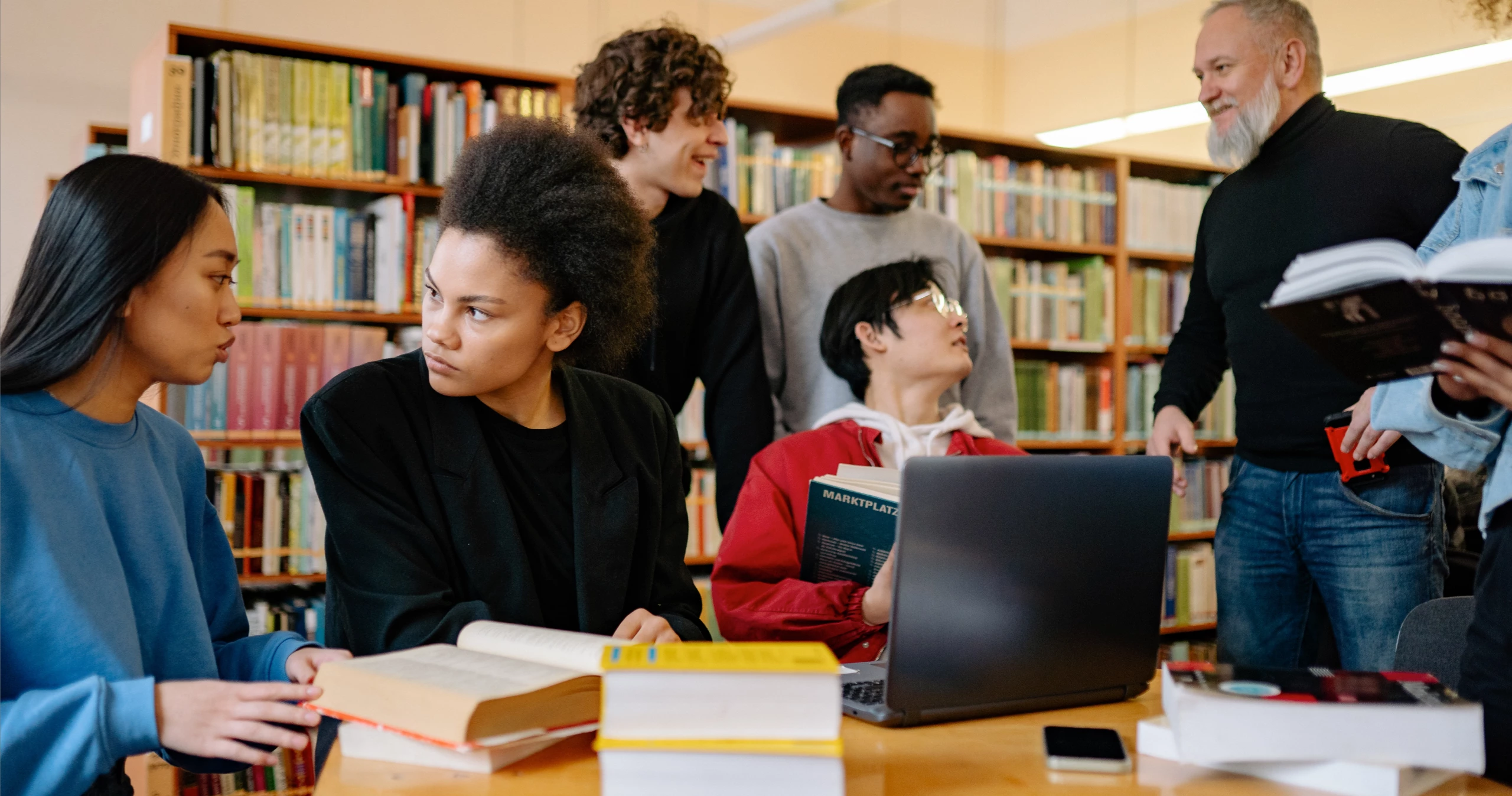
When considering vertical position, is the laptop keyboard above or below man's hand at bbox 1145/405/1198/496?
below

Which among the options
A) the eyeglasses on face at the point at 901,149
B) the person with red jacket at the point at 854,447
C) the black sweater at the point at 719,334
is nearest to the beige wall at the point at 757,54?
the eyeglasses on face at the point at 901,149

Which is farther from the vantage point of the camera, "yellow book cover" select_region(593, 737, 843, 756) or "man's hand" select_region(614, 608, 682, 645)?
"man's hand" select_region(614, 608, 682, 645)

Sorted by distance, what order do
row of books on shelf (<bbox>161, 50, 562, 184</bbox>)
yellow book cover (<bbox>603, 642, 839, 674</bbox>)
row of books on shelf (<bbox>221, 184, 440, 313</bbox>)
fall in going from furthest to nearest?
1. row of books on shelf (<bbox>221, 184, 440, 313</bbox>)
2. row of books on shelf (<bbox>161, 50, 562, 184</bbox>)
3. yellow book cover (<bbox>603, 642, 839, 674</bbox>)

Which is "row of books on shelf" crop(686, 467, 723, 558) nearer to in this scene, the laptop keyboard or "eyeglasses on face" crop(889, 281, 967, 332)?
"eyeglasses on face" crop(889, 281, 967, 332)

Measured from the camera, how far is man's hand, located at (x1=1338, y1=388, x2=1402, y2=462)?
194cm

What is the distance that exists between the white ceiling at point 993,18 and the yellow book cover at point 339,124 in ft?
11.4

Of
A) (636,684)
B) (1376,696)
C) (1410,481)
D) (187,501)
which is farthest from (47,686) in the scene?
(1410,481)

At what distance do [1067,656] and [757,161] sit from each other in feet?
9.46

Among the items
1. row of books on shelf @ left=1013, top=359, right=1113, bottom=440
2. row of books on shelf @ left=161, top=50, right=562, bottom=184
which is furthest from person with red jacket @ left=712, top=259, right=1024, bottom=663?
row of books on shelf @ left=1013, top=359, right=1113, bottom=440

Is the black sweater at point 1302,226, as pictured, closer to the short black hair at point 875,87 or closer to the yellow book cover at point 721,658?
the short black hair at point 875,87

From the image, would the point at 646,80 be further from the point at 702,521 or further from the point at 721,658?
the point at 702,521

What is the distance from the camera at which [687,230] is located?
2.39m

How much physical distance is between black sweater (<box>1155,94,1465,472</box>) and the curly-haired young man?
0.97 metres

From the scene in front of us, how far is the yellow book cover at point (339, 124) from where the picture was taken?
10.8ft
